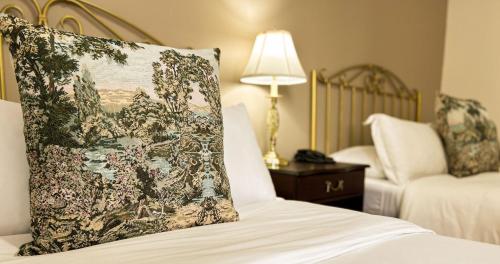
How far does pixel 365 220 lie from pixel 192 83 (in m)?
0.58

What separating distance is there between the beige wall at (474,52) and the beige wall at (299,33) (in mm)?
232

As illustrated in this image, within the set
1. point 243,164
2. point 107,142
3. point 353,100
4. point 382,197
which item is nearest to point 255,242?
point 107,142

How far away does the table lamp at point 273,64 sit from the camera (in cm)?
197

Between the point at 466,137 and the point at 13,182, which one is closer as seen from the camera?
the point at 13,182

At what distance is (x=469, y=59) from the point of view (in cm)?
365

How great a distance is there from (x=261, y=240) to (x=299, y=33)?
1.71 meters

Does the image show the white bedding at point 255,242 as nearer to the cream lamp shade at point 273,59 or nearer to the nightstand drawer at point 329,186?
the nightstand drawer at point 329,186

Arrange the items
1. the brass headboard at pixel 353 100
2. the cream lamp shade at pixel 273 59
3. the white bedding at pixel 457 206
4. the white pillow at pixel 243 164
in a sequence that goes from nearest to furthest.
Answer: the white pillow at pixel 243 164, the white bedding at pixel 457 206, the cream lamp shade at pixel 273 59, the brass headboard at pixel 353 100

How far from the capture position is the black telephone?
2.22 m

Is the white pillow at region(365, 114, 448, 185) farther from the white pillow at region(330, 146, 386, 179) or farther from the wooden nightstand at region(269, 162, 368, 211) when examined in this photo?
the wooden nightstand at region(269, 162, 368, 211)

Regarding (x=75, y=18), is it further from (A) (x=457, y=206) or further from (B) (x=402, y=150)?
(A) (x=457, y=206)

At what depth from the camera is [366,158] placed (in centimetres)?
241

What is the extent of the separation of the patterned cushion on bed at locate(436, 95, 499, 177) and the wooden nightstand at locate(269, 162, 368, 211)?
59 centimetres

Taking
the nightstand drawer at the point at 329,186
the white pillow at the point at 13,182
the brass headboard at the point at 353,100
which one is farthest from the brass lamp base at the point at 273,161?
the white pillow at the point at 13,182
